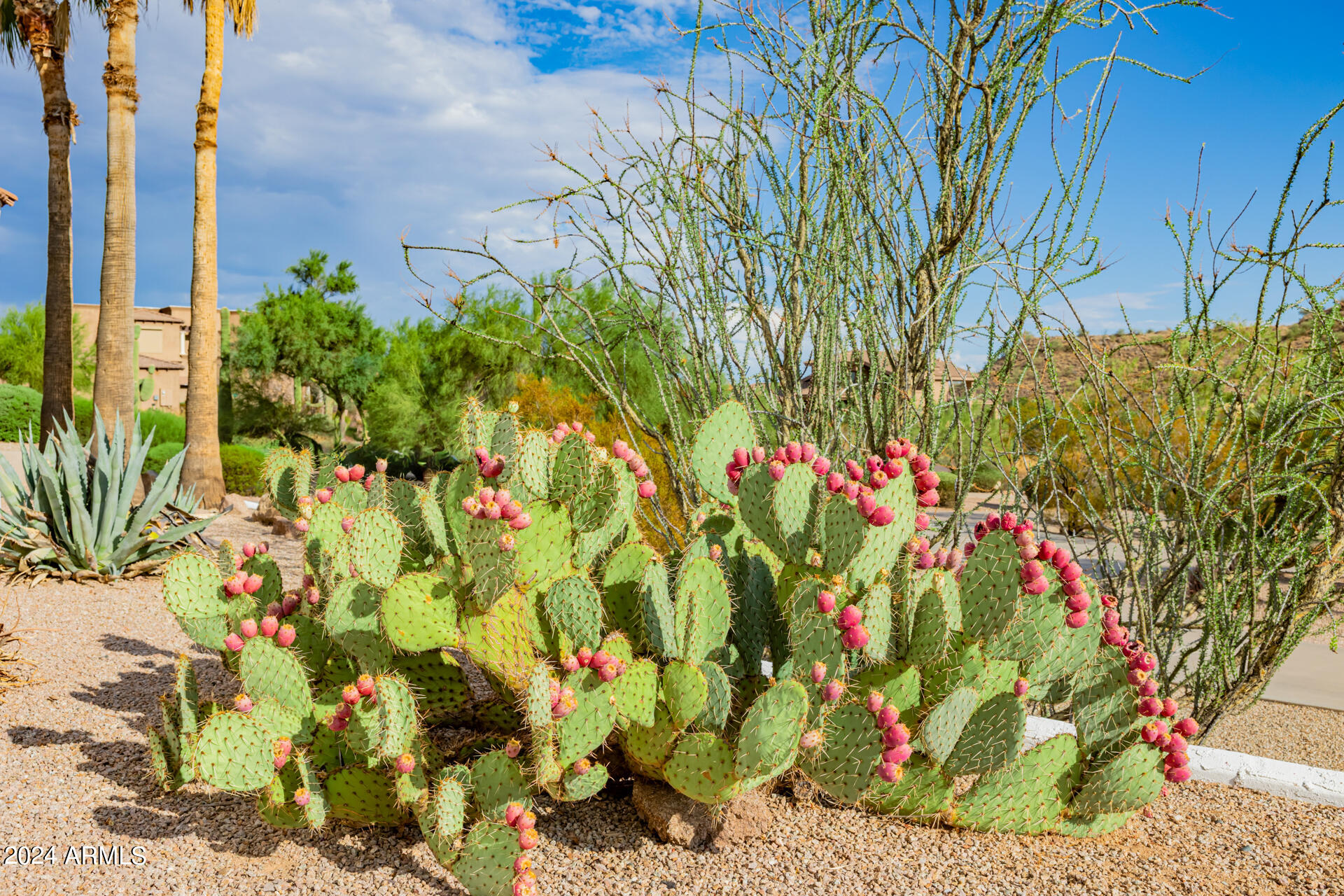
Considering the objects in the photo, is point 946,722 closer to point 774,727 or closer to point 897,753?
point 897,753

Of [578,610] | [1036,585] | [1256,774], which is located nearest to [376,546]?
[578,610]

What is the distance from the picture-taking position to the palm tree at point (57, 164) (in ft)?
36.9

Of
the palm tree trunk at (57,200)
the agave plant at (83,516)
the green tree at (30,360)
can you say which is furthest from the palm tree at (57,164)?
the green tree at (30,360)

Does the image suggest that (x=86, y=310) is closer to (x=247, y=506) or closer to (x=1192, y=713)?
(x=247, y=506)

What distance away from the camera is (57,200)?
11.8 metres

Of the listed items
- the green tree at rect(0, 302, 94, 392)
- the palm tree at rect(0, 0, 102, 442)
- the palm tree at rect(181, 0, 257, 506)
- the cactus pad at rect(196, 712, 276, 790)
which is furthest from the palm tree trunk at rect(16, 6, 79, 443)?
the green tree at rect(0, 302, 94, 392)

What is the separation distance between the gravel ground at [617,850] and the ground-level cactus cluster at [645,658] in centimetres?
12

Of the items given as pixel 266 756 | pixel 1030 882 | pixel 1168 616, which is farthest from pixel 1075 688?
pixel 266 756

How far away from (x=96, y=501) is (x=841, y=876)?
5308 mm

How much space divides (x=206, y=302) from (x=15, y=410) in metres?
13.7

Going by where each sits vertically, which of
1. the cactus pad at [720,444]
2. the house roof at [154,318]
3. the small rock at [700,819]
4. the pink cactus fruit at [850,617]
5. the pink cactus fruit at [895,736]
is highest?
the house roof at [154,318]

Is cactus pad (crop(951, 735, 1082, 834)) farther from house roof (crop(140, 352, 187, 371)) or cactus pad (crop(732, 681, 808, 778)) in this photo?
house roof (crop(140, 352, 187, 371))

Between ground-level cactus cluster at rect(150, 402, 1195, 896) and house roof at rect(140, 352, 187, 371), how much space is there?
3578cm

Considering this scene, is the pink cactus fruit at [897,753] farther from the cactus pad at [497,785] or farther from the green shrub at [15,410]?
the green shrub at [15,410]
